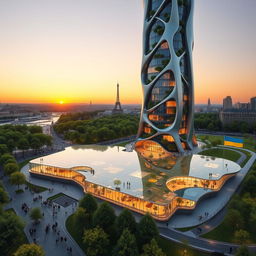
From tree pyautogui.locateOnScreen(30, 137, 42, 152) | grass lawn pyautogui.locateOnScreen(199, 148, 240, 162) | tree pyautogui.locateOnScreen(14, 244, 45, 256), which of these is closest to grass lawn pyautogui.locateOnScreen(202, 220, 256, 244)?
tree pyautogui.locateOnScreen(14, 244, 45, 256)

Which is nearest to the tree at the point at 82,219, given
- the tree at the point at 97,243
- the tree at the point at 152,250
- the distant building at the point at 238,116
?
Result: the tree at the point at 97,243

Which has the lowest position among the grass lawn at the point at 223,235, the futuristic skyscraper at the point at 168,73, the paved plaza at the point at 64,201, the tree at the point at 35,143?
the grass lawn at the point at 223,235

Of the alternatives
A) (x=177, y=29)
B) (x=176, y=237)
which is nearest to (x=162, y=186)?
(x=176, y=237)

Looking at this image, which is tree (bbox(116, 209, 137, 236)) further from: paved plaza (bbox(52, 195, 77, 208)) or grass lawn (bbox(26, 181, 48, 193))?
grass lawn (bbox(26, 181, 48, 193))

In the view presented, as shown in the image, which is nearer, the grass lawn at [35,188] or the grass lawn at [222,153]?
the grass lawn at [35,188]

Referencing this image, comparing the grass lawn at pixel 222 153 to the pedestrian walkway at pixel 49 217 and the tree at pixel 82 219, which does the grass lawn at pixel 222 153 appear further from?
the tree at pixel 82 219

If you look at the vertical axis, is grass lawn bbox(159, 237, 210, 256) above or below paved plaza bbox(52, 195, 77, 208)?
below
